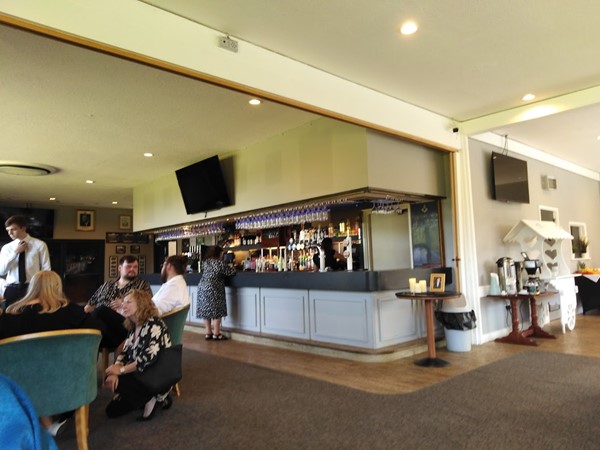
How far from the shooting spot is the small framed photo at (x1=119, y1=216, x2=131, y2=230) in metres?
13.2

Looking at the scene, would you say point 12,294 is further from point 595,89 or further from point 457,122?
point 595,89

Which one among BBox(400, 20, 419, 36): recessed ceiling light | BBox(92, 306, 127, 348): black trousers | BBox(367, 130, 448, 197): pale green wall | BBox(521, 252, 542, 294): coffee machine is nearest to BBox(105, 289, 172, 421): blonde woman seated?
BBox(92, 306, 127, 348): black trousers

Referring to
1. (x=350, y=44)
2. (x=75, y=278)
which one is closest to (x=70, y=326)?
(x=350, y=44)

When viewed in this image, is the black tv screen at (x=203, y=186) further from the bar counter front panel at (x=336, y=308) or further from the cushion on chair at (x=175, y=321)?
the cushion on chair at (x=175, y=321)

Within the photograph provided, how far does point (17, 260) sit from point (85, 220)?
30.0 feet

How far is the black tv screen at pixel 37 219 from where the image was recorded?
11664 millimetres

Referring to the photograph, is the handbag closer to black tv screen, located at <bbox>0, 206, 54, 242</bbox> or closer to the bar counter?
the bar counter

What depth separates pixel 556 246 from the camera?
6.87 metres

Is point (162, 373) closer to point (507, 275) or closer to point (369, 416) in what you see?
point (369, 416)

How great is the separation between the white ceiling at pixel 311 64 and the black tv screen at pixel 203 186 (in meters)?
0.33

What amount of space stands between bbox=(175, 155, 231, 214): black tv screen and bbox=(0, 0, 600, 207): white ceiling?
332 millimetres

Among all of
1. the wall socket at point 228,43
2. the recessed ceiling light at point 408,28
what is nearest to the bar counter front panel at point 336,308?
the recessed ceiling light at point 408,28

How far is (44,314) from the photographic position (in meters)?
2.89

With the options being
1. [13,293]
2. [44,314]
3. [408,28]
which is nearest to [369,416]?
[44,314]
